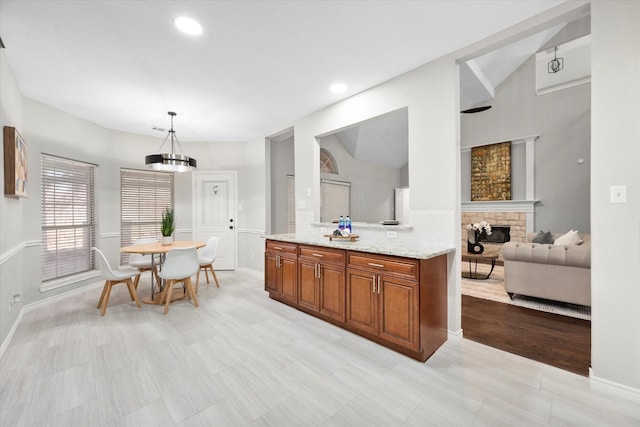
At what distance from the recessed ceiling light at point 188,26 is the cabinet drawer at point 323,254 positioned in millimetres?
2246

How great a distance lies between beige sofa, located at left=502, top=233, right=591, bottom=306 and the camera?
3.07 m

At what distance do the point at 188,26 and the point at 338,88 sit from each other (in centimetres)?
167

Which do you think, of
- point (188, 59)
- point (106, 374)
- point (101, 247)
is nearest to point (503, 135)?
point (188, 59)

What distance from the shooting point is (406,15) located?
2051 mm

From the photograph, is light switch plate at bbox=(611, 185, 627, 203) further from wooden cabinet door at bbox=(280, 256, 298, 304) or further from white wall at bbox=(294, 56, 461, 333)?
wooden cabinet door at bbox=(280, 256, 298, 304)

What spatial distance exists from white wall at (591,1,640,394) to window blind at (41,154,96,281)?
591cm

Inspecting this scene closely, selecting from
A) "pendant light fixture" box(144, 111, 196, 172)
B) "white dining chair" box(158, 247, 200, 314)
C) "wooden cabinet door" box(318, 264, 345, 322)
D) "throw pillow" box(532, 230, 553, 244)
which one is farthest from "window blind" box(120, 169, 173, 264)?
"throw pillow" box(532, 230, 553, 244)

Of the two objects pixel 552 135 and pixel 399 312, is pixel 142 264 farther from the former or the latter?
pixel 552 135

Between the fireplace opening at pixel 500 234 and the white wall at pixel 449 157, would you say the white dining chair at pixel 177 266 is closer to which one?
the white wall at pixel 449 157

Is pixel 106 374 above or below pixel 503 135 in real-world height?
below

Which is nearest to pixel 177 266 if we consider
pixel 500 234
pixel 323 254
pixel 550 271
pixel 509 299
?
pixel 323 254

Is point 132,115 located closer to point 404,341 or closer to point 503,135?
point 404,341

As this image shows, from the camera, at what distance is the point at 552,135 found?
5.81 metres

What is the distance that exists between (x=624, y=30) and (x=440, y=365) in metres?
2.58
